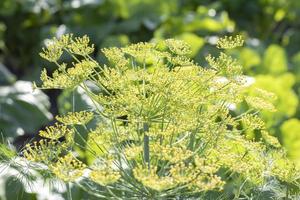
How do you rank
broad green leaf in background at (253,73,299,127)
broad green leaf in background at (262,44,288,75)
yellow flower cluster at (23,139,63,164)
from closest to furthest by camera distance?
yellow flower cluster at (23,139,63,164) < broad green leaf in background at (253,73,299,127) < broad green leaf in background at (262,44,288,75)

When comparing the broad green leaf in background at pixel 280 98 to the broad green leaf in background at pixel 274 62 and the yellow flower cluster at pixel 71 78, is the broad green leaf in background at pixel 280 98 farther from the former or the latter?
the yellow flower cluster at pixel 71 78

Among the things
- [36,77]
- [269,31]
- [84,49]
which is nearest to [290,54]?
[269,31]

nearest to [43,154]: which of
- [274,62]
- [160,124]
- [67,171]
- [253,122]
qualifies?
[67,171]

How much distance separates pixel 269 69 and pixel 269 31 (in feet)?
4.88

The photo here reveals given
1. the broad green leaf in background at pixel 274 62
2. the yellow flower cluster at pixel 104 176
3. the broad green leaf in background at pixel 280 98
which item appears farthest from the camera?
the broad green leaf in background at pixel 274 62

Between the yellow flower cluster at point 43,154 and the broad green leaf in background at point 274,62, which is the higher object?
the broad green leaf in background at point 274,62

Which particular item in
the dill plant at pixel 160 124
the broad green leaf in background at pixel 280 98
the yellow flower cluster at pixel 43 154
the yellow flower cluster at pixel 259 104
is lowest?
the yellow flower cluster at pixel 43 154

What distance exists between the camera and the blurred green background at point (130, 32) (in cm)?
370

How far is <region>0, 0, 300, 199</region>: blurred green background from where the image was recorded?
→ 370cm

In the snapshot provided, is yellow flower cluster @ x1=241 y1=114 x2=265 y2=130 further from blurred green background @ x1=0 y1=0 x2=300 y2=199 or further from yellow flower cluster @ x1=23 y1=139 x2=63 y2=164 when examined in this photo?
blurred green background @ x1=0 y1=0 x2=300 y2=199

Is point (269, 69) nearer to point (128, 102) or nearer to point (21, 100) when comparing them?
point (21, 100)

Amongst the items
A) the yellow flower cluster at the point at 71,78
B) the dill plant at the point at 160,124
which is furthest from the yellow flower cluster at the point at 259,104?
the yellow flower cluster at the point at 71,78

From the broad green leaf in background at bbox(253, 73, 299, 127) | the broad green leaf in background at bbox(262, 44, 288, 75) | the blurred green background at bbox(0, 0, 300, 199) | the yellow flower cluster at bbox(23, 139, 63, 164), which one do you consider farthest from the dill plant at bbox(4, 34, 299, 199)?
the broad green leaf in background at bbox(262, 44, 288, 75)

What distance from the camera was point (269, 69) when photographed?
390cm
